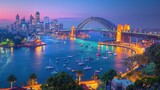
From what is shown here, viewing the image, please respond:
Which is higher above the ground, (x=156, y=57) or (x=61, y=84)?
(x=156, y=57)

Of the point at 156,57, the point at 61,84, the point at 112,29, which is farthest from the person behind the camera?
the point at 112,29

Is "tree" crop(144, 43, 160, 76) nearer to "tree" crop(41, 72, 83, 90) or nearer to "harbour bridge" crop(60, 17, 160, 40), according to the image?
"tree" crop(41, 72, 83, 90)

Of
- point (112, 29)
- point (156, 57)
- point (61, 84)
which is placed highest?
point (112, 29)


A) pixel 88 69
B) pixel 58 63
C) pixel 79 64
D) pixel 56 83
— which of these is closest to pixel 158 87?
pixel 56 83

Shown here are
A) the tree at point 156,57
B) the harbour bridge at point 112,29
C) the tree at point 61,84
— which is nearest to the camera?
the tree at point 61,84

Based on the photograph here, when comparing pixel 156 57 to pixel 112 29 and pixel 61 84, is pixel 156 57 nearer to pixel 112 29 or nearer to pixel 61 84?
pixel 61 84

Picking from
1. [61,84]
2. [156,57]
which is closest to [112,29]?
[156,57]

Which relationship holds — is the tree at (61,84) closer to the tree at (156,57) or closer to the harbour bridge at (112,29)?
the tree at (156,57)

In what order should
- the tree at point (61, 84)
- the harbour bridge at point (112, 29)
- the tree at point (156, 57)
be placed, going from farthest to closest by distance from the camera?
the harbour bridge at point (112, 29), the tree at point (156, 57), the tree at point (61, 84)

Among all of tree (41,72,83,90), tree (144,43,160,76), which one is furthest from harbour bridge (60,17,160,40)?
tree (41,72,83,90)

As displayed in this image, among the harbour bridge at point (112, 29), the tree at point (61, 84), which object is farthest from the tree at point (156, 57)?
the harbour bridge at point (112, 29)

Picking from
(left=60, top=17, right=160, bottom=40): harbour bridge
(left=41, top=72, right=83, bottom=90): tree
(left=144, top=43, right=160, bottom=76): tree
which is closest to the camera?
(left=41, top=72, right=83, bottom=90): tree

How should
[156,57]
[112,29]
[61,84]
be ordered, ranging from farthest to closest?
[112,29] → [156,57] → [61,84]

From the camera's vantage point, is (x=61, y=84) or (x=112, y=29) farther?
(x=112, y=29)
